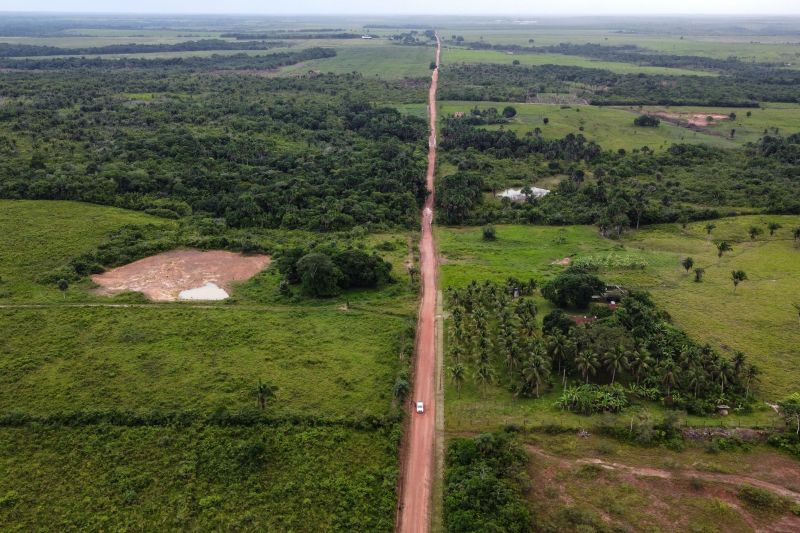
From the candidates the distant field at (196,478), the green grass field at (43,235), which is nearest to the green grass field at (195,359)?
the distant field at (196,478)

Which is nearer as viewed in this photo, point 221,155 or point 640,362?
point 640,362

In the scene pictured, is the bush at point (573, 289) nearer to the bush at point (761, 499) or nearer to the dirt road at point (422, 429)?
the dirt road at point (422, 429)

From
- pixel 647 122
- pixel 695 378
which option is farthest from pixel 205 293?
pixel 647 122

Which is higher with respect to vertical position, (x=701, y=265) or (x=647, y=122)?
(x=647, y=122)

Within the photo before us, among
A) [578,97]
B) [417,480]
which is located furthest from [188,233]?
[578,97]

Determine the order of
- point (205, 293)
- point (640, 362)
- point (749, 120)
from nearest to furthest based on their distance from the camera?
point (640, 362) < point (205, 293) < point (749, 120)

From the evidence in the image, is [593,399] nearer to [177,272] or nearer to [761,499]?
[761,499]

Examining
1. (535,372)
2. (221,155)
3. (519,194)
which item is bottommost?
(535,372)
